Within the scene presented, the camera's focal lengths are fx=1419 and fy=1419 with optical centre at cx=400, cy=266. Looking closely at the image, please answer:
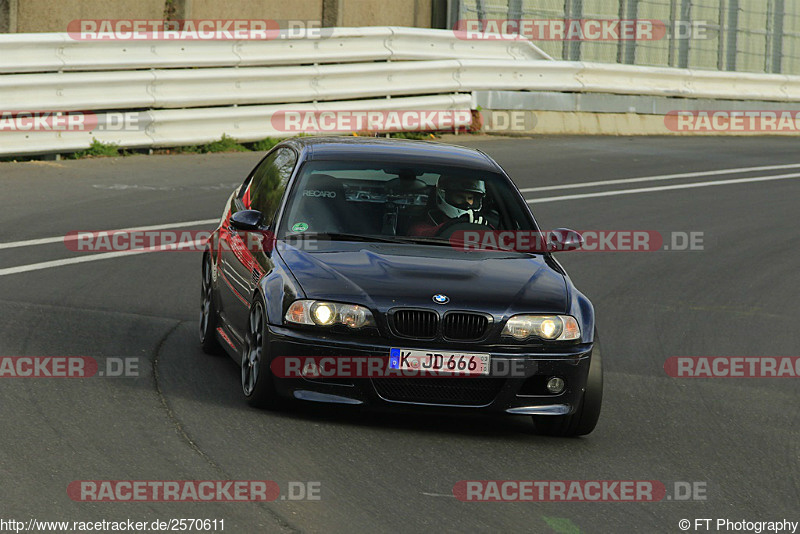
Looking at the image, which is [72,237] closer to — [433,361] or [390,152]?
[390,152]

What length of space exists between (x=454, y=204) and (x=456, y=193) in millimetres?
96

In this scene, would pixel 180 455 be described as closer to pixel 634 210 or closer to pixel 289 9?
pixel 634 210

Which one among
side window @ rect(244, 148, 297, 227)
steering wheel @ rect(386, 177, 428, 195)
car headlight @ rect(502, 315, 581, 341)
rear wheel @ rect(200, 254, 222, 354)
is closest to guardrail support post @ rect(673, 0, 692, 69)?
side window @ rect(244, 148, 297, 227)

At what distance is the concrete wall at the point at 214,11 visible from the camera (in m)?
20.0

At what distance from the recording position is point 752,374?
9836mm

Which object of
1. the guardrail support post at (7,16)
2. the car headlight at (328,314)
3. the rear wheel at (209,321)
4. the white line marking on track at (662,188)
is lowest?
the white line marking on track at (662,188)

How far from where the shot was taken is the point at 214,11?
22.2m

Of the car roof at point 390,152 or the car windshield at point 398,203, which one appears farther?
the car roof at point 390,152

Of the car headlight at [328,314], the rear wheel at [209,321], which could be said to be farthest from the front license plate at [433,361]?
the rear wheel at [209,321]

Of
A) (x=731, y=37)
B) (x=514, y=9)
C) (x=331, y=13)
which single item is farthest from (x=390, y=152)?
(x=731, y=37)

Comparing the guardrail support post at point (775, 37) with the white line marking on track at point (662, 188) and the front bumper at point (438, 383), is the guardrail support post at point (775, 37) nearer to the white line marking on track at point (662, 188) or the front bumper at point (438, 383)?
the white line marking on track at point (662, 188)

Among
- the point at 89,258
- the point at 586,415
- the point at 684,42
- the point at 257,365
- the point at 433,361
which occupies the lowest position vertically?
the point at 89,258

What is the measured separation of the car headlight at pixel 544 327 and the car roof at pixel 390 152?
1.85 meters

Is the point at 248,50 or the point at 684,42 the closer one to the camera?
the point at 248,50
